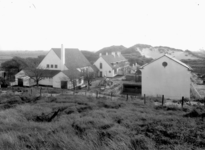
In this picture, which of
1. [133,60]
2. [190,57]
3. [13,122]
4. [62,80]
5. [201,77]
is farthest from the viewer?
Result: [133,60]

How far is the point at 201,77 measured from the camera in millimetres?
36844

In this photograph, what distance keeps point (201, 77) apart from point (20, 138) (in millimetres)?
38029

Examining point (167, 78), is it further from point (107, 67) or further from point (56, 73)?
point (107, 67)

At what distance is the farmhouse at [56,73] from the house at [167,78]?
1028cm

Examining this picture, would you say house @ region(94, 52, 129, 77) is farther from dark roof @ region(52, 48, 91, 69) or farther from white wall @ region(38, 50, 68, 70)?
white wall @ region(38, 50, 68, 70)

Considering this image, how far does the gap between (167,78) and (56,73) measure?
16.5 m

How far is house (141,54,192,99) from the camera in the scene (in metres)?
22.0

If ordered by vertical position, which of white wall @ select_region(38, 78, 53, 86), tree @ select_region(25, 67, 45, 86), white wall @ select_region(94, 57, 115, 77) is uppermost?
white wall @ select_region(94, 57, 115, 77)

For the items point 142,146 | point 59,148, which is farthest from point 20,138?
point 142,146

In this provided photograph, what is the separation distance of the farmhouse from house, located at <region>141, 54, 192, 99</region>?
33.7 ft

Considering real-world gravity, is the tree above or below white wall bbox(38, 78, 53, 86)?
above

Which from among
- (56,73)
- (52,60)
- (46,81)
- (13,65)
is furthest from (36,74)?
Answer: (13,65)

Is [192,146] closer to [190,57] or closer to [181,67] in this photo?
[181,67]

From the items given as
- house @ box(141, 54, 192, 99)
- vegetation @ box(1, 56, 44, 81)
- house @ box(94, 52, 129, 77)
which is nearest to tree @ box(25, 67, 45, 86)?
vegetation @ box(1, 56, 44, 81)
